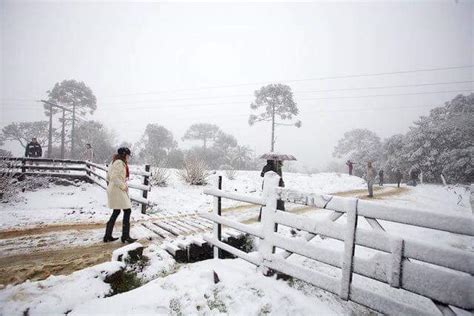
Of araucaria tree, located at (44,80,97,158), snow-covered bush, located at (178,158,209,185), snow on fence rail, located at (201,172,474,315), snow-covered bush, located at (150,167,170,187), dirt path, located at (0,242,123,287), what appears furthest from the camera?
araucaria tree, located at (44,80,97,158)

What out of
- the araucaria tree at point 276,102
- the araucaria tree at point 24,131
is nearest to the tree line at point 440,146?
the araucaria tree at point 276,102

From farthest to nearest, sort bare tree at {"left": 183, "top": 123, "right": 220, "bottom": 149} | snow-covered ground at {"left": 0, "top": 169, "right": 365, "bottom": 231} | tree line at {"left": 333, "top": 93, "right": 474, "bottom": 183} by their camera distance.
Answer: bare tree at {"left": 183, "top": 123, "right": 220, "bottom": 149}, tree line at {"left": 333, "top": 93, "right": 474, "bottom": 183}, snow-covered ground at {"left": 0, "top": 169, "right": 365, "bottom": 231}

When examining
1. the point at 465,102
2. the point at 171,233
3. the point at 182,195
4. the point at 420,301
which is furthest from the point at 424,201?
the point at 465,102

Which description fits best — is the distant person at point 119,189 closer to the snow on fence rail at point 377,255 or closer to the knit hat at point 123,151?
the knit hat at point 123,151

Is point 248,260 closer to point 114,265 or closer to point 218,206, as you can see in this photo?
point 218,206

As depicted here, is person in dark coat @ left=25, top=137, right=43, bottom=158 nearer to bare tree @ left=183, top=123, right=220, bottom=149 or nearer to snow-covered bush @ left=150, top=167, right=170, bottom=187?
snow-covered bush @ left=150, top=167, right=170, bottom=187

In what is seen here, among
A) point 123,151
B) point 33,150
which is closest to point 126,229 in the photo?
point 123,151

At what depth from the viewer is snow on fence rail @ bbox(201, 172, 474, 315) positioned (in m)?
1.99

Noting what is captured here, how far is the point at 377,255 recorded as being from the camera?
7.86ft

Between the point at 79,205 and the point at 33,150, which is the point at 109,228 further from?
the point at 33,150

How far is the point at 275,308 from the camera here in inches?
107

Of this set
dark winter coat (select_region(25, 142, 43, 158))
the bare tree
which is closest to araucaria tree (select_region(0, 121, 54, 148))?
the bare tree

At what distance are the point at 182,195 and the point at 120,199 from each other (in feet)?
19.8

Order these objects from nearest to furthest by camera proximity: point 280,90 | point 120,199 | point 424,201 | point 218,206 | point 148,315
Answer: point 148,315 → point 218,206 → point 120,199 → point 424,201 → point 280,90
